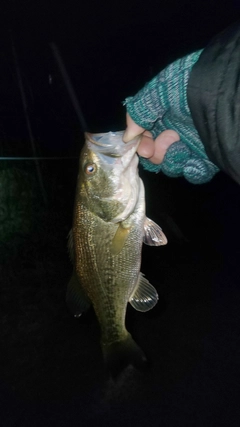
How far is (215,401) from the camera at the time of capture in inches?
172

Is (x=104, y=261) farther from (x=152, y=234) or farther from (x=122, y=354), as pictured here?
(x=122, y=354)

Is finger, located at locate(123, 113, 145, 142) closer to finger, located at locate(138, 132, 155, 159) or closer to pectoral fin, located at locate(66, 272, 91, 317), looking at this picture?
finger, located at locate(138, 132, 155, 159)

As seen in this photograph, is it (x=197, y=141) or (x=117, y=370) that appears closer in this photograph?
(x=197, y=141)

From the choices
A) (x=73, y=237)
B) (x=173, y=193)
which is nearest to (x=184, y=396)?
(x=73, y=237)

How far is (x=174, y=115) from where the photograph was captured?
136 centimetres

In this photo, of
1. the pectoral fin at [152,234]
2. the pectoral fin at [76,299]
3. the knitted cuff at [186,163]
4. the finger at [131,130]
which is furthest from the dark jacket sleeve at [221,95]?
the pectoral fin at [76,299]

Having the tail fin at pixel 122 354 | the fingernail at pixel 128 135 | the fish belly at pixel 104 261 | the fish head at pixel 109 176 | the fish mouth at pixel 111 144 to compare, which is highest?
the fingernail at pixel 128 135

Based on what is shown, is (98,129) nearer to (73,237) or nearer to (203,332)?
(203,332)

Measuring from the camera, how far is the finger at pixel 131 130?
1339mm

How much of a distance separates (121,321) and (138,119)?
92 centimetres

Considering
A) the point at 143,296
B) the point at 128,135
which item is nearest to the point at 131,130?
the point at 128,135

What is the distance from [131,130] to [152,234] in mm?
458

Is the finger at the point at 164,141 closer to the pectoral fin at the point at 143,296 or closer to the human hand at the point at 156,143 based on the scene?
the human hand at the point at 156,143

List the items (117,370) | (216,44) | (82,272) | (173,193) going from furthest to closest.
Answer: (173,193) < (117,370) < (82,272) < (216,44)
